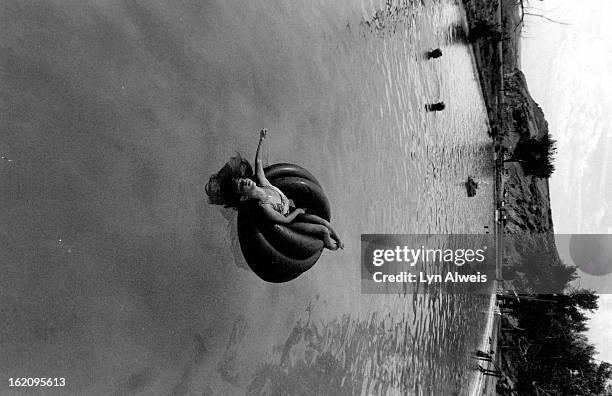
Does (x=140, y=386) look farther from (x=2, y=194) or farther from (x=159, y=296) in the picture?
(x=2, y=194)

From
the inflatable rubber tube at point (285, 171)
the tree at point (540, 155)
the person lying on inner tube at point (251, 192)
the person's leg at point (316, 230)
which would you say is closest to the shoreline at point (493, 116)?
Answer: the tree at point (540, 155)

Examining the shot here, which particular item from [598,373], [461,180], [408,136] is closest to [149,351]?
[408,136]

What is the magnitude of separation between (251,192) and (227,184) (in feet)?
0.79

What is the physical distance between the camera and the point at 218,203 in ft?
14.7

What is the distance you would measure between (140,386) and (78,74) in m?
2.22

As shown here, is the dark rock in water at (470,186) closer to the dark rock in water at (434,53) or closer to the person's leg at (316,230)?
the dark rock in water at (434,53)

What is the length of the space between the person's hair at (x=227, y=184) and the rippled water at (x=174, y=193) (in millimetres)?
125

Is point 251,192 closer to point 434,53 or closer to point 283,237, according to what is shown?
point 283,237

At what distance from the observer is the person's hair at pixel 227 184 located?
4406 millimetres

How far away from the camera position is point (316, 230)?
215 inches

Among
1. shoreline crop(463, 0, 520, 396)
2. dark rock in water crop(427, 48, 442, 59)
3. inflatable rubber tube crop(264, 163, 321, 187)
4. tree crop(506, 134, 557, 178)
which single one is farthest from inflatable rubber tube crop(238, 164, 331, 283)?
tree crop(506, 134, 557, 178)

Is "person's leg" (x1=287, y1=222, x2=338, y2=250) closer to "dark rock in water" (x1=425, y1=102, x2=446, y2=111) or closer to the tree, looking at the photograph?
"dark rock in water" (x1=425, y1=102, x2=446, y2=111)

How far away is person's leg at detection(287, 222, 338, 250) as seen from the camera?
17.1 feet

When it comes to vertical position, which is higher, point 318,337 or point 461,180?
point 461,180
